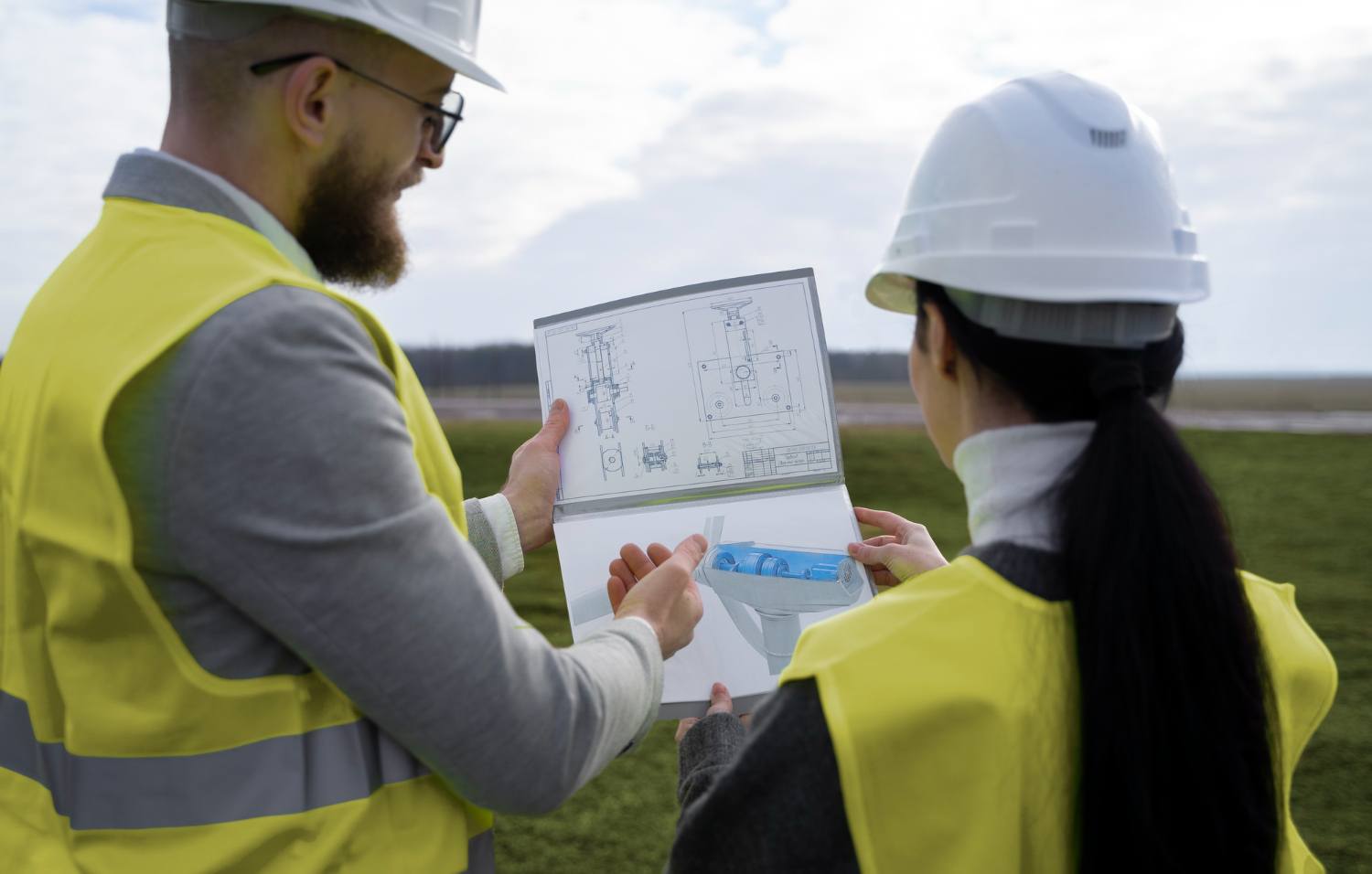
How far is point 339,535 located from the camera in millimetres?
1062

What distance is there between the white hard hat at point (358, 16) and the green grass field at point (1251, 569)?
1.18 metres

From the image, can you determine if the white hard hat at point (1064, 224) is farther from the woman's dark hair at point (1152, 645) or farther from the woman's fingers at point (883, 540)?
the woman's fingers at point (883, 540)

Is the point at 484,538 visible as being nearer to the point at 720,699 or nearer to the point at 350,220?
the point at 720,699

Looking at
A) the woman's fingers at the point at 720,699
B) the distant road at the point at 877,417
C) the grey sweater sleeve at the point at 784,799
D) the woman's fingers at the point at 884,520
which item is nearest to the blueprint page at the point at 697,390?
the woman's fingers at the point at 884,520

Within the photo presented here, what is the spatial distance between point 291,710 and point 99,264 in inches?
23.0

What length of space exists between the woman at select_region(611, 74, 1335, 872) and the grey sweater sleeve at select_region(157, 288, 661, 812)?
32 cm

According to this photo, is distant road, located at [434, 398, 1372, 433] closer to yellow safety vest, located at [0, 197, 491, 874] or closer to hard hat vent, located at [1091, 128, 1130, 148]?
hard hat vent, located at [1091, 128, 1130, 148]

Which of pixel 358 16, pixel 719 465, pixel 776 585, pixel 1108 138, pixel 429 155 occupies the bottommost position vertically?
pixel 776 585

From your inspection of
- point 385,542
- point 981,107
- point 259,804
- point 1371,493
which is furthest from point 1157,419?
point 1371,493

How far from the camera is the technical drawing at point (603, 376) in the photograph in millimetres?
2059

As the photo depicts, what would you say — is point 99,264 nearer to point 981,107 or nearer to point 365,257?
point 365,257

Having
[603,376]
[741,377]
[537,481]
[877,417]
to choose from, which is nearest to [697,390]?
[741,377]

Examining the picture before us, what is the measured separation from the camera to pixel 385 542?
108cm

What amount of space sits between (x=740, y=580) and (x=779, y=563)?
83 mm
